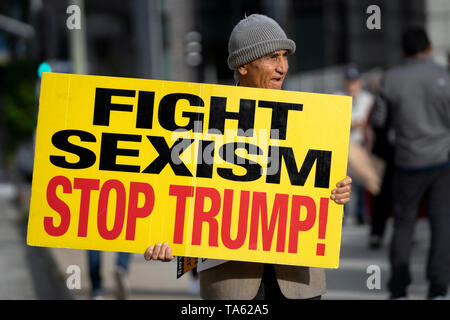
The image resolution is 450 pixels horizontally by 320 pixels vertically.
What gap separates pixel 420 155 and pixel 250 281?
309cm

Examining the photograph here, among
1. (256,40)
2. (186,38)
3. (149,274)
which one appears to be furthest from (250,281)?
(186,38)

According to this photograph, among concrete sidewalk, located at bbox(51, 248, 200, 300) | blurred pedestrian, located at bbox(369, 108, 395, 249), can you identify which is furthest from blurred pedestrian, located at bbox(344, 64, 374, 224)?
concrete sidewalk, located at bbox(51, 248, 200, 300)

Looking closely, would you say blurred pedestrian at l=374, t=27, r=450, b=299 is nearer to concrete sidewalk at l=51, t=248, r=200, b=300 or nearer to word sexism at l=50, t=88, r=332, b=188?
concrete sidewalk at l=51, t=248, r=200, b=300

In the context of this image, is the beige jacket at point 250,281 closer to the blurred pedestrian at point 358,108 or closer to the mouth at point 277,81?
the mouth at point 277,81

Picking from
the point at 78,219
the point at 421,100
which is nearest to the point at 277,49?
the point at 78,219

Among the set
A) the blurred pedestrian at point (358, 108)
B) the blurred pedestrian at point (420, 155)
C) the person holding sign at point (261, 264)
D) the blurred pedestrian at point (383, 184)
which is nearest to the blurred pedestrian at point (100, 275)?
the blurred pedestrian at point (420, 155)

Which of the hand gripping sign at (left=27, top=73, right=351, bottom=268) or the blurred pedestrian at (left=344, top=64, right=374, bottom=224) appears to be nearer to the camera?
the hand gripping sign at (left=27, top=73, right=351, bottom=268)

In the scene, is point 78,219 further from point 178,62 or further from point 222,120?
point 178,62

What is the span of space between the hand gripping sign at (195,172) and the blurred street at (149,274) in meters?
2.66

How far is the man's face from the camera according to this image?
3367 millimetres

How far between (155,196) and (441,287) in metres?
3.25

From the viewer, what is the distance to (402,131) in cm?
628

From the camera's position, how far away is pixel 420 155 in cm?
615

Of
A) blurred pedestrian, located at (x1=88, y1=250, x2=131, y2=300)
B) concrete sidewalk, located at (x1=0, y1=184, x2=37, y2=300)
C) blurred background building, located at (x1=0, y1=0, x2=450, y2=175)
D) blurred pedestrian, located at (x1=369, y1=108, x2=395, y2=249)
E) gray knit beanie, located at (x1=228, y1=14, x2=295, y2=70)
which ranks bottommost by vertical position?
concrete sidewalk, located at (x1=0, y1=184, x2=37, y2=300)
